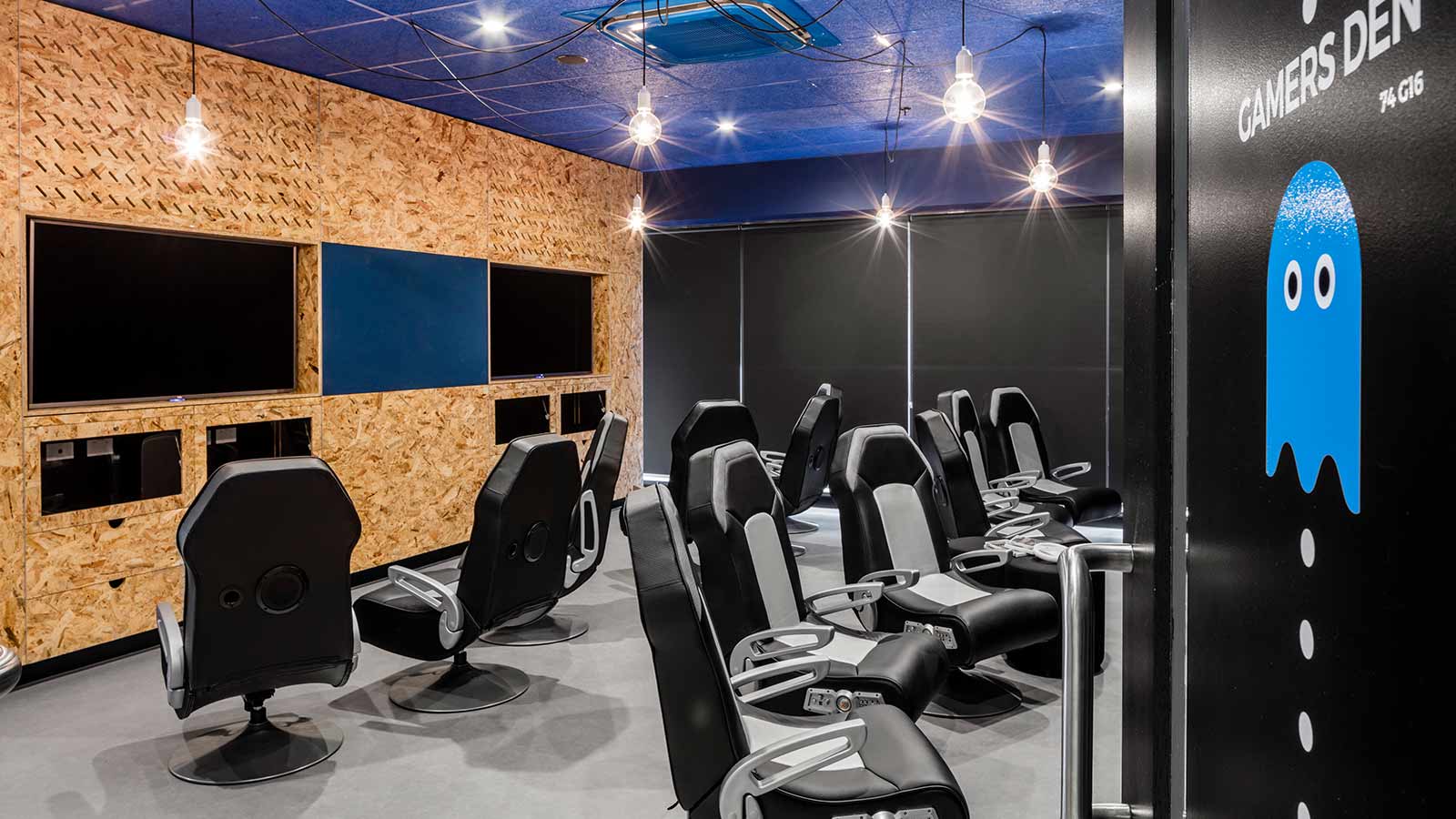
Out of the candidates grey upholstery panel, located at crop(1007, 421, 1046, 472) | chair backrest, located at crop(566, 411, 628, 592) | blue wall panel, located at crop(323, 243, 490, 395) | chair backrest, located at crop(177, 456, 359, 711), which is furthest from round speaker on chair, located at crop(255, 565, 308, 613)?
grey upholstery panel, located at crop(1007, 421, 1046, 472)

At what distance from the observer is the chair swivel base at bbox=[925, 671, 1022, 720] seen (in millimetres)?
3785

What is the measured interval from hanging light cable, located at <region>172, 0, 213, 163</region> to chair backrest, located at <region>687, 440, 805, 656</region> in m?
2.80

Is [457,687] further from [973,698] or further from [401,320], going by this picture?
[401,320]

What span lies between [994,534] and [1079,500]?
132 centimetres

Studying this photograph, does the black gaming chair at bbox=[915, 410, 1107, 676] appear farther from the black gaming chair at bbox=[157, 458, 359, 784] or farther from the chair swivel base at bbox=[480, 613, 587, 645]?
the black gaming chair at bbox=[157, 458, 359, 784]

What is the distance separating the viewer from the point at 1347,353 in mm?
435

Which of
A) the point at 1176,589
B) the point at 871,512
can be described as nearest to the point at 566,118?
the point at 871,512

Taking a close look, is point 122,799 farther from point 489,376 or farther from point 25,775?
point 489,376

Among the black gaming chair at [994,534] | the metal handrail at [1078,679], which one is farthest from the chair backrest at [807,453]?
the metal handrail at [1078,679]

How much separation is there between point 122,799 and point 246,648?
24.6 inches

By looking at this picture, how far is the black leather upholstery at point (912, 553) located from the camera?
3.43m

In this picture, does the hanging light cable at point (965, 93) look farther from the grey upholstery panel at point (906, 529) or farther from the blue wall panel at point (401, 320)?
the blue wall panel at point (401, 320)

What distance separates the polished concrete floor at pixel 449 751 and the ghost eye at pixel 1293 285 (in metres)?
2.85

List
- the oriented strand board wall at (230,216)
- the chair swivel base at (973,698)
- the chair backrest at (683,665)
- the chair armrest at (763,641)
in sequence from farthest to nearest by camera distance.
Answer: the oriented strand board wall at (230,216) → the chair swivel base at (973,698) → the chair armrest at (763,641) → the chair backrest at (683,665)
